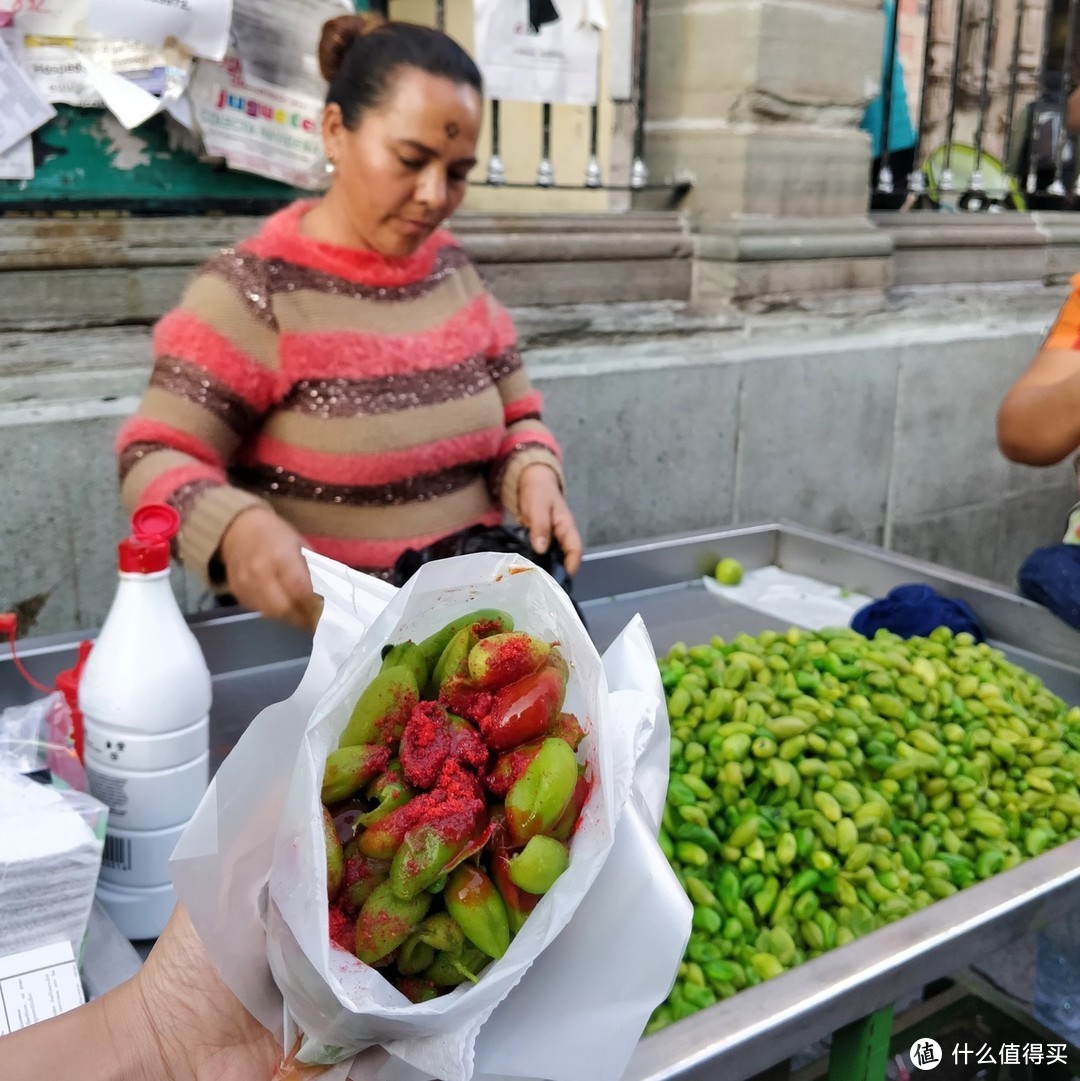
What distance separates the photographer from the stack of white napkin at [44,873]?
1.18 meters

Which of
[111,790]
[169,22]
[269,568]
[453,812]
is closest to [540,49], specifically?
[169,22]

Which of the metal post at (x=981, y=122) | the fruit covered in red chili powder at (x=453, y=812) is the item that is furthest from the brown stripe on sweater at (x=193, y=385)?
the metal post at (x=981, y=122)

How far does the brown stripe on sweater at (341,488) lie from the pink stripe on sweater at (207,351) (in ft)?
0.64

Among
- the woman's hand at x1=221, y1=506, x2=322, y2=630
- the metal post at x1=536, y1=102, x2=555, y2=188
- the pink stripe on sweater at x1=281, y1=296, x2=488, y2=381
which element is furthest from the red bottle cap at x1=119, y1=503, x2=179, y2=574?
the metal post at x1=536, y1=102, x2=555, y2=188

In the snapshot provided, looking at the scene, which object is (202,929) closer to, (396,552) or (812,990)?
(812,990)

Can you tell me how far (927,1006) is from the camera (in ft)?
6.20

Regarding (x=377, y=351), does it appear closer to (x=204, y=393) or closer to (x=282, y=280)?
(x=282, y=280)

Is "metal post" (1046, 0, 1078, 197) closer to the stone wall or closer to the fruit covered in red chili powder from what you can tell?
the stone wall

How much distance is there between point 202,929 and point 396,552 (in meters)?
1.37

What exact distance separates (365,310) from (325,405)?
0.21 metres

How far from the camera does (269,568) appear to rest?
1837 mm

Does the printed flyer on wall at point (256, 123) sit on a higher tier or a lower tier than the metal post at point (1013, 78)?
lower

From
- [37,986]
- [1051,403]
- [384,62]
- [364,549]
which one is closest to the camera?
[37,986]

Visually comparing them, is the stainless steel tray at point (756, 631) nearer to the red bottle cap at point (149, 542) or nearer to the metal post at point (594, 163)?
the red bottle cap at point (149, 542)
